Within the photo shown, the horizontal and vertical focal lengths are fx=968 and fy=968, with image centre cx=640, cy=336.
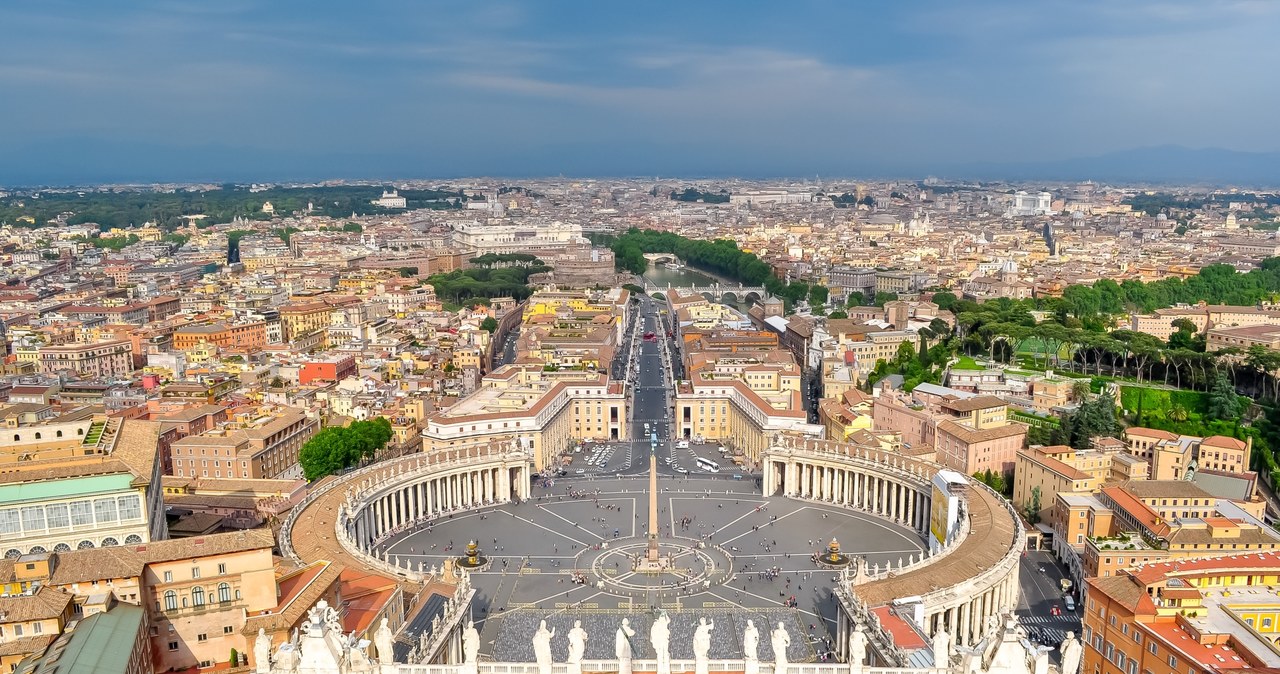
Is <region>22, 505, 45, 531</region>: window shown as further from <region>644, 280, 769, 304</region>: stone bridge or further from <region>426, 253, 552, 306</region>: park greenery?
<region>644, 280, 769, 304</region>: stone bridge

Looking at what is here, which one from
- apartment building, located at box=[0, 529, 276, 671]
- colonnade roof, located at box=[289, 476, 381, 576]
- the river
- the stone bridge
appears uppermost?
apartment building, located at box=[0, 529, 276, 671]

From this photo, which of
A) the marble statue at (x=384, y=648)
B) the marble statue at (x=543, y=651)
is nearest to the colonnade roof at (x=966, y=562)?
the marble statue at (x=543, y=651)

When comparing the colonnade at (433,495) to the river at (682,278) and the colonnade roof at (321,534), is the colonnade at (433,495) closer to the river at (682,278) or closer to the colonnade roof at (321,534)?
the colonnade roof at (321,534)

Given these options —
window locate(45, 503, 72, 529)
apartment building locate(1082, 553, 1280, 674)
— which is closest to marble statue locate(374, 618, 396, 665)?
window locate(45, 503, 72, 529)

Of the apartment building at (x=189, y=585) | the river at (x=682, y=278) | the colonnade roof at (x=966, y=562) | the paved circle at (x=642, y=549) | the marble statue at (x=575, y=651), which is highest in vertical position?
the marble statue at (x=575, y=651)

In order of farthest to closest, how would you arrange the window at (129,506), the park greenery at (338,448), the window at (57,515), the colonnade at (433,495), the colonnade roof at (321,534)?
the park greenery at (338,448) < the colonnade at (433,495) < the colonnade roof at (321,534) < the window at (129,506) < the window at (57,515)

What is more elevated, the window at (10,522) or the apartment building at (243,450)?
the window at (10,522)
